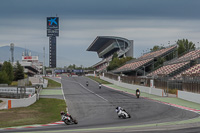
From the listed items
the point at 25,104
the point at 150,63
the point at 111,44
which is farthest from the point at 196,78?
the point at 111,44

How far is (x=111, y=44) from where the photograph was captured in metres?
162

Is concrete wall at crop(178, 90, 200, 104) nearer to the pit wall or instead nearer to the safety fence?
the safety fence

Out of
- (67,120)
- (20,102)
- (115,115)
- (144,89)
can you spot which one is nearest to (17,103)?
(20,102)

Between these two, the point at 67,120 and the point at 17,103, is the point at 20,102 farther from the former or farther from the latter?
the point at 67,120

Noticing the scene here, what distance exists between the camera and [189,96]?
119 ft

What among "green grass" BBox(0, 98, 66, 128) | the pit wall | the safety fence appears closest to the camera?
"green grass" BBox(0, 98, 66, 128)

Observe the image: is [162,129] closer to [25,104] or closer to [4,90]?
[25,104]

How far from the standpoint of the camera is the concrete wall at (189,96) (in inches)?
1345

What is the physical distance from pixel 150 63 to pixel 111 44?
7689 cm

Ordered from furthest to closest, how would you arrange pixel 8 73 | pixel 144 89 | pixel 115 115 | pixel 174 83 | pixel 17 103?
1. pixel 8 73
2. pixel 144 89
3. pixel 174 83
4. pixel 17 103
5. pixel 115 115

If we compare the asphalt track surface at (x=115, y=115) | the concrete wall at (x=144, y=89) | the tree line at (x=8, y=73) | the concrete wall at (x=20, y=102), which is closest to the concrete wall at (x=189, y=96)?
the asphalt track surface at (x=115, y=115)

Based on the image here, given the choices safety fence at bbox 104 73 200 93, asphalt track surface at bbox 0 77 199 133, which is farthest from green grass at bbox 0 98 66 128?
Result: safety fence at bbox 104 73 200 93

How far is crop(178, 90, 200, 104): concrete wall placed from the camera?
1345 inches

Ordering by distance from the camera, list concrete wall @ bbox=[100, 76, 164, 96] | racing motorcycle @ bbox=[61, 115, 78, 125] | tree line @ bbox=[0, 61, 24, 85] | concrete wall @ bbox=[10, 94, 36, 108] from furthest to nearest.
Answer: tree line @ bbox=[0, 61, 24, 85] < concrete wall @ bbox=[100, 76, 164, 96] < concrete wall @ bbox=[10, 94, 36, 108] < racing motorcycle @ bbox=[61, 115, 78, 125]
